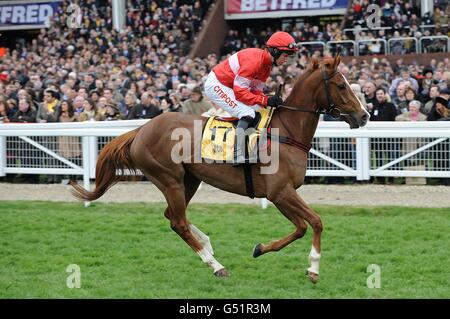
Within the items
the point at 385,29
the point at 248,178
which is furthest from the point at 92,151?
the point at 385,29

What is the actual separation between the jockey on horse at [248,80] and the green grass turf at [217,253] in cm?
105

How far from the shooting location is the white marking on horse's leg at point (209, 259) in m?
6.88

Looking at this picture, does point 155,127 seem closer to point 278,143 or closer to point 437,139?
point 278,143

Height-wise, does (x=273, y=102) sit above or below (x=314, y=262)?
above

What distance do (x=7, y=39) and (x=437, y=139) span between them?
23662mm

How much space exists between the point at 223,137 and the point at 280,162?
53cm

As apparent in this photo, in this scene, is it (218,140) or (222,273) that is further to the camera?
(218,140)

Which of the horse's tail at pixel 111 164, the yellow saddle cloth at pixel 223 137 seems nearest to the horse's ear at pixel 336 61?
the yellow saddle cloth at pixel 223 137

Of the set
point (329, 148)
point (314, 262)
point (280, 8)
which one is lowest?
point (314, 262)

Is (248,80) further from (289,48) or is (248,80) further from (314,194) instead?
(314,194)

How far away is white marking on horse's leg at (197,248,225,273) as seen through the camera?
688 centimetres

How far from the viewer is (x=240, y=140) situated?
6.95 metres

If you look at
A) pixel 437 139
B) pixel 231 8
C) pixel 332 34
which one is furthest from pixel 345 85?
pixel 231 8

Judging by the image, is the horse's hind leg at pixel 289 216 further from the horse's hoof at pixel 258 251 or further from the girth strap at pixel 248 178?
the girth strap at pixel 248 178
